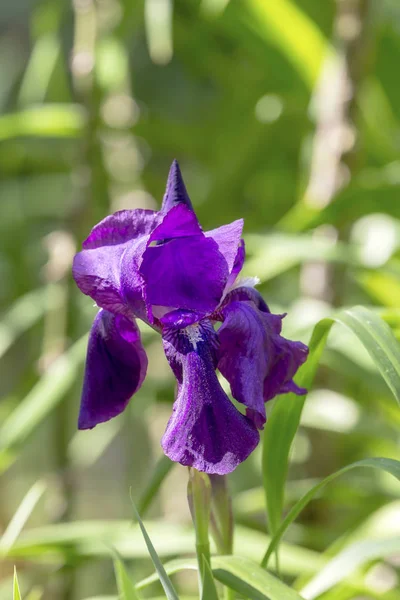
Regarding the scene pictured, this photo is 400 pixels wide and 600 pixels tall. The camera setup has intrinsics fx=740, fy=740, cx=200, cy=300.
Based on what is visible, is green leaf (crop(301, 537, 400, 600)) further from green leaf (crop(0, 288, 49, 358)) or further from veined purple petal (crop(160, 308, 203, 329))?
green leaf (crop(0, 288, 49, 358))

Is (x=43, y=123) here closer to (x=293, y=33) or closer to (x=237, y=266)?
(x=293, y=33)

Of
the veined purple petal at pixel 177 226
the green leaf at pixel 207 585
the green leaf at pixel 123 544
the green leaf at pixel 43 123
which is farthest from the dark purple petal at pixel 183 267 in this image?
the green leaf at pixel 43 123

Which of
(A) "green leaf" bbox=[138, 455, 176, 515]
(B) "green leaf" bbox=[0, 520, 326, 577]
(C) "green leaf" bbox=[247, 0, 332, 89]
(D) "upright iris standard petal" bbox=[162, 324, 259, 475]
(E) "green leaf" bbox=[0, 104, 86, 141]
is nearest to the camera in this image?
(D) "upright iris standard petal" bbox=[162, 324, 259, 475]

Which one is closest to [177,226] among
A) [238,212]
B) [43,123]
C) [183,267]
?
[183,267]

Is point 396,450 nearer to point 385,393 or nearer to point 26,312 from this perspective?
point 385,393

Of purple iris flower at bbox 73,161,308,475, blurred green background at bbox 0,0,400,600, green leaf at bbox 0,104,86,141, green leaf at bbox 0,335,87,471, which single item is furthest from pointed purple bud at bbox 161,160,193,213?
green leaf at bbox 0,104,86,141

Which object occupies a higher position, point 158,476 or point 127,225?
point 127,225

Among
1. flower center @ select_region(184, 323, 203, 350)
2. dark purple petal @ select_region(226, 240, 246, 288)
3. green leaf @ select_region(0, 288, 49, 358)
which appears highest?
dark purple petal @ select_region(226, 240, 246, 288)

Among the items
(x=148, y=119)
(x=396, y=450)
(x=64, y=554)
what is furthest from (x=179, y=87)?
(x=64, y=554)
